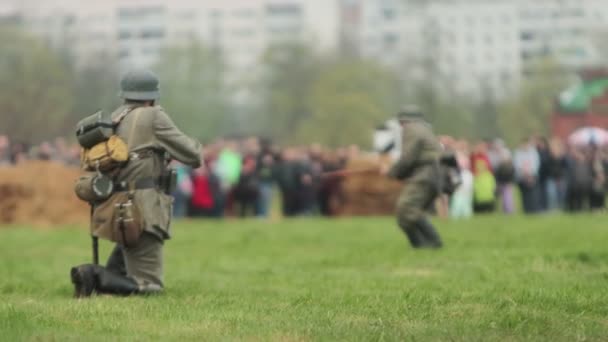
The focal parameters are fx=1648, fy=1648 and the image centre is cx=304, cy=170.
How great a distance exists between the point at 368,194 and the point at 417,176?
16.9 meters

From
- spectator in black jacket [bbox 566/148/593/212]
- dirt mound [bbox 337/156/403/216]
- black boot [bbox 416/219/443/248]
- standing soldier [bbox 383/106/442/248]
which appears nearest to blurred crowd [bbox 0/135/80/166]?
dirt mound [bbox 337/156/403/216]

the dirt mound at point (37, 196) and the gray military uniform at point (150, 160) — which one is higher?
the gray military uniform at point (150, 160)

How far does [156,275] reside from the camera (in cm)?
1346

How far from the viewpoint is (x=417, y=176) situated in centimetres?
1956

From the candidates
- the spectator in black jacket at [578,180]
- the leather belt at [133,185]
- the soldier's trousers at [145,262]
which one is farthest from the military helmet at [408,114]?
the spectator in black jacket at [578,180]

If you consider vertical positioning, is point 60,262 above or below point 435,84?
above

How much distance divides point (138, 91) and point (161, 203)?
983mm

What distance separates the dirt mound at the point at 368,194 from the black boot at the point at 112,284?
75.4 ft

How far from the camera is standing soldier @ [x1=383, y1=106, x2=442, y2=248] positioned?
763 inches

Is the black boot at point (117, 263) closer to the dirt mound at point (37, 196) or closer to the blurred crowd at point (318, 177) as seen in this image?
the dirt mound at point (37, 196)

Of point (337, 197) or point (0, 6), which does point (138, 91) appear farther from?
point (0, 6)

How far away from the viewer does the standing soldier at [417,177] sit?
1938 centimetres

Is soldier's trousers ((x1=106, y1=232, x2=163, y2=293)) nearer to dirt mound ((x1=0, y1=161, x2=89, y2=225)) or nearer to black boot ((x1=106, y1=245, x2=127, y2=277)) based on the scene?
black boot ((x1=106, y1=245, x2=127, y2=277))

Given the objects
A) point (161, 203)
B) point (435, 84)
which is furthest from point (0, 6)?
point (435, 84)
